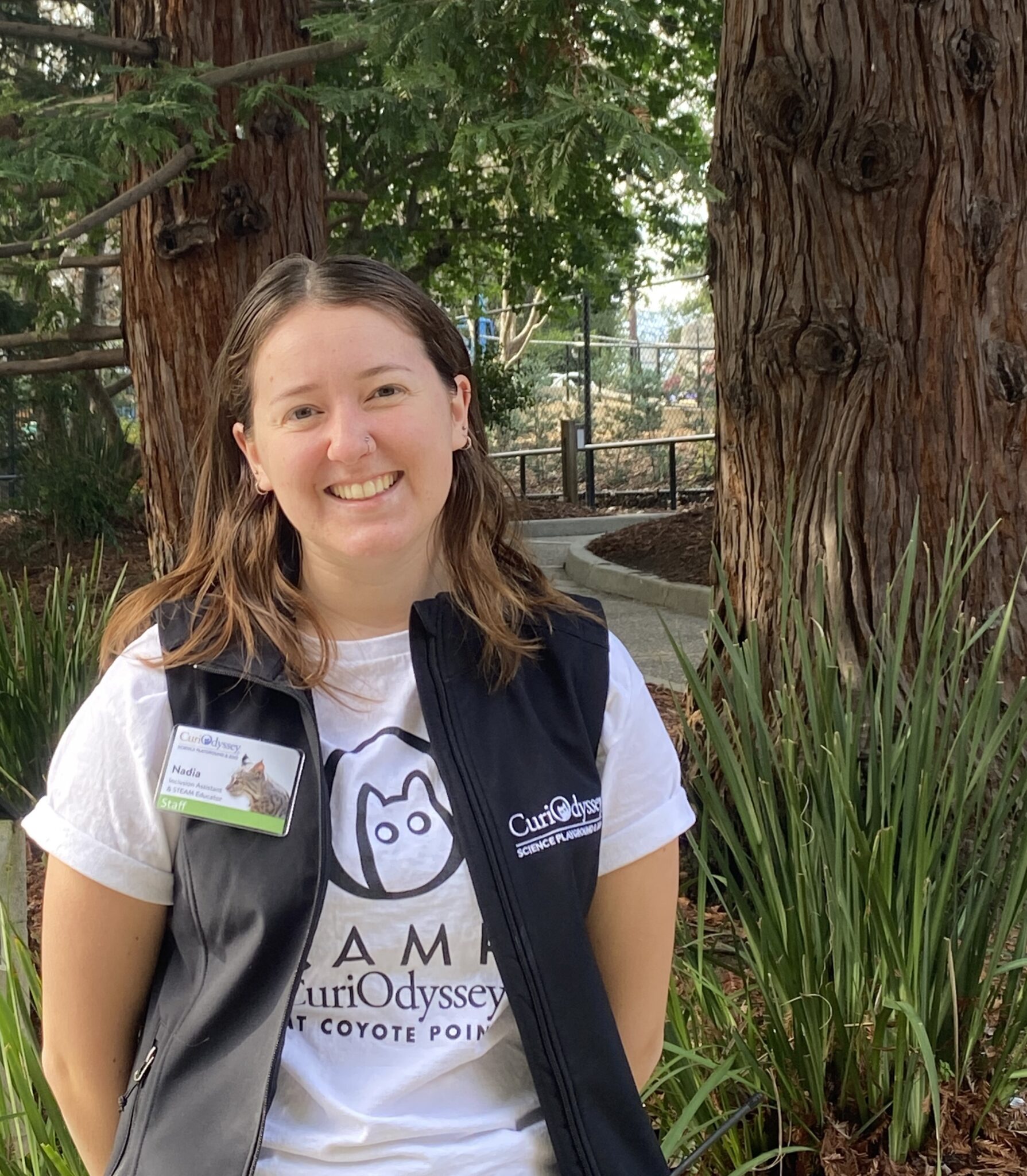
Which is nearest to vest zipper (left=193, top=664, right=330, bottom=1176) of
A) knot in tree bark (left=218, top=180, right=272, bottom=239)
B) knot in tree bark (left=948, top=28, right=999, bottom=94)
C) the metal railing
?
knot in tree bark (left=948, top=28, right=999, bottom=94)

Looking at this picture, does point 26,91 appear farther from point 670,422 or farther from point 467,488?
point 670,422

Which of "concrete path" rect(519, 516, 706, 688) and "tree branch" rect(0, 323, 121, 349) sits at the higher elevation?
"tree branch" rect(0, 323, 121, 349)

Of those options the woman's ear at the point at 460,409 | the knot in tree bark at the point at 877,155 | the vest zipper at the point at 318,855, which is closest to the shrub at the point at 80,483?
the knot in tree bark at the point at 877,155

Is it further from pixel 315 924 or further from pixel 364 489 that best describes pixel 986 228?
pixel 315 924

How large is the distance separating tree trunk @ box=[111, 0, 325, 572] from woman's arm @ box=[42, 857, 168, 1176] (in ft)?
9.53

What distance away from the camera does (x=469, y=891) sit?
1502 mm

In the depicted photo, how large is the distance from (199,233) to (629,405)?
619 inches

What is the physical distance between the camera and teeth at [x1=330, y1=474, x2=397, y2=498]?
1.61m

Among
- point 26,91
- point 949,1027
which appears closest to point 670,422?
point 26,91

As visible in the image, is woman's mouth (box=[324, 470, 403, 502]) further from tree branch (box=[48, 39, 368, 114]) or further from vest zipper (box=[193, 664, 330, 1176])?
tree branch (box=[48, 39, 368, 114])

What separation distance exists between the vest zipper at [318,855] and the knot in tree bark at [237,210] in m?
3.00

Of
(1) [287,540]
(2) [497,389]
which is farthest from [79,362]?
(2) [497,389]

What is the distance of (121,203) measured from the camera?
3650 millimetres

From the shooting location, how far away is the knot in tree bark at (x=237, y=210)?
4207mm
